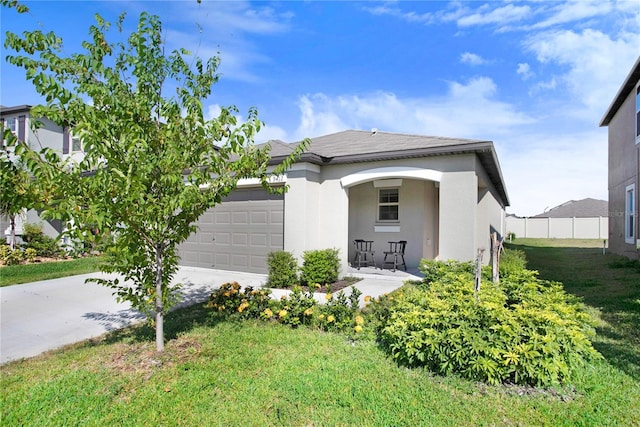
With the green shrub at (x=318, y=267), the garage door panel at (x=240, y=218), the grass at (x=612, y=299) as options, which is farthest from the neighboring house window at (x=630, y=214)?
the garage door panel at (x=240, y=218)

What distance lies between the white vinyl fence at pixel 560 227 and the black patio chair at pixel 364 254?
27.0 m

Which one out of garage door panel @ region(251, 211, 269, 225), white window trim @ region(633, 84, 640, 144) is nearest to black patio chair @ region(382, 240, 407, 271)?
garage door panel @ region(251, 211, 269, 225)

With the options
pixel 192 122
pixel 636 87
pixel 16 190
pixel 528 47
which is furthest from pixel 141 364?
pixel 636 87

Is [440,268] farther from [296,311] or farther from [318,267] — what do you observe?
[318,267]

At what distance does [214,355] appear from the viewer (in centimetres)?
426

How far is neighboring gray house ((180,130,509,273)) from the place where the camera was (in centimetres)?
822

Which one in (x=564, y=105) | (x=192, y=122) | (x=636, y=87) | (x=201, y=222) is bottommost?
(x=201, y=222)

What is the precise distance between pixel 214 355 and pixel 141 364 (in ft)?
2.66

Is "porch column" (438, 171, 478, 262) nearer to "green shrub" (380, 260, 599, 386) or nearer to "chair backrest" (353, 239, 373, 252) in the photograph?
"chair backrest" (353, 239, 373, 252)

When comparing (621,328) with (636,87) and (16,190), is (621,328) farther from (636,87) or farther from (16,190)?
(636,87)

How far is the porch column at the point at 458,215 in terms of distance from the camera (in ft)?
26.2

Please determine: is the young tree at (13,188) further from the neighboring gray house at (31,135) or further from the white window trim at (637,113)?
the white window trim at (637,113)

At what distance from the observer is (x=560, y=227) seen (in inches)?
1336

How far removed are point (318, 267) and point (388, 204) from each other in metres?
4.11
